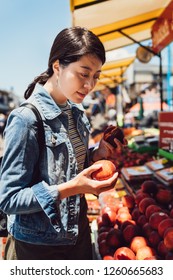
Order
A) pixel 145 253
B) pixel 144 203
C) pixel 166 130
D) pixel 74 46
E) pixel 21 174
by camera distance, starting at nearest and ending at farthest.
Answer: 1. pixel 21 174
2. pixel 74 46
3. pixel 145 253
4. pixel 144 203
5. pixel 166 130

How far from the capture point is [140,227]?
2.45m

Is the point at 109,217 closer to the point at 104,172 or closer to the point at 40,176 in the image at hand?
the point at 104,172

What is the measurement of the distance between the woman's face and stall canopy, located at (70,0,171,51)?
1669 mm

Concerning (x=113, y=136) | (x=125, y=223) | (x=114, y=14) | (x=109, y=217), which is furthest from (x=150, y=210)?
(x=114, y=14)

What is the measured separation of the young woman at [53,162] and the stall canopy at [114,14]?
1.64 metres

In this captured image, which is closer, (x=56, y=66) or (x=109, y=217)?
(x=56, y=66)

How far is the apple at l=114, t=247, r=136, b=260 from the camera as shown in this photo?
6.83ft

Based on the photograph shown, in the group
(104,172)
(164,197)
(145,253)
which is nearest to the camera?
(104,172)

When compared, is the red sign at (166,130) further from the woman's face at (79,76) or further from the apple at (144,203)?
the woman's face at (79,76)

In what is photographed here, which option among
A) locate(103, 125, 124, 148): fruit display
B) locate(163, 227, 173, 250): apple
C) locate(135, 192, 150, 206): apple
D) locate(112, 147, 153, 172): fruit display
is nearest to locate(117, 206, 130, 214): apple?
locate(135, 192, 150, 206): apple

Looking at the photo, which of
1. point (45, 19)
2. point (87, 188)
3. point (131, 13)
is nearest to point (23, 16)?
point (45, 19)

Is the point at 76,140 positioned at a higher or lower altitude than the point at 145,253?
higher

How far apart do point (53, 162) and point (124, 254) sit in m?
1.09

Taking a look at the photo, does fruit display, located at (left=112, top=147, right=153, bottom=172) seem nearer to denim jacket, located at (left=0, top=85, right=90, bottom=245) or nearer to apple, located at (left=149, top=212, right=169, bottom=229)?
apple, located at (left=149, top=212, right=169, bottom=229)
